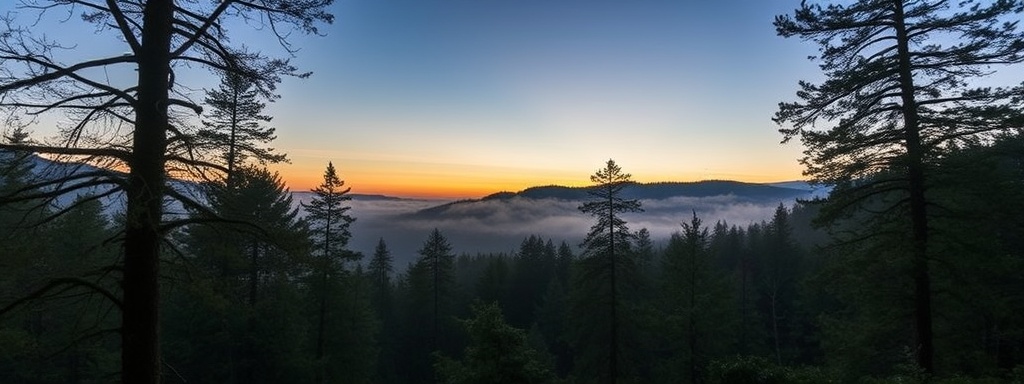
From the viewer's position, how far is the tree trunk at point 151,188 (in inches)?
212

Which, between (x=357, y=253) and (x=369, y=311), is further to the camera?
(x=369, y=311)

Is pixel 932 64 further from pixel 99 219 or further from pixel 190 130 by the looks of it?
pixel 99 219

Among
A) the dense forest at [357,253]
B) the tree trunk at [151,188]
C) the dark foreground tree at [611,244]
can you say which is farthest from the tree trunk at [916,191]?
the tree trunk at [151,188]

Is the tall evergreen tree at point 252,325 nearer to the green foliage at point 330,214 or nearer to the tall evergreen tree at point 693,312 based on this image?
the green foliage at point 330,214

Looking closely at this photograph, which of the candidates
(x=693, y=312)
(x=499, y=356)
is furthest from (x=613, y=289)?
(x=499, y=356)

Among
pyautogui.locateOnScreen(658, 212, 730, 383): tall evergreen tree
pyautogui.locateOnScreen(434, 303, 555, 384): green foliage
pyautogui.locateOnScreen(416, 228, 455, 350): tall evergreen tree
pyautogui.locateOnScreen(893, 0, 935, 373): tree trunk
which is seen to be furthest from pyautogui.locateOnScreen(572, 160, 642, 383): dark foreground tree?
pyautogui.locateOnScreen(416, 228, 455, 350): tall evergreen tree

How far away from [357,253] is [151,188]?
683 inches

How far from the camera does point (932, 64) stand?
10023mm

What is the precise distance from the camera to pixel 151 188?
17.4 feet

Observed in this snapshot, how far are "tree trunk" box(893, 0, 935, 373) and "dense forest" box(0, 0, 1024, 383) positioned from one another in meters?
0.04

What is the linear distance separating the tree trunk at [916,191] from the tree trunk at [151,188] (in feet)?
42.1

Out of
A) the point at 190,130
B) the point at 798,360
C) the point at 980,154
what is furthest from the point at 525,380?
the point at 798,360

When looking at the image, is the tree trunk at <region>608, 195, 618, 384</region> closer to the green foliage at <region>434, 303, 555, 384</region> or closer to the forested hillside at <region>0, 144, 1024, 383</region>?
the forested hillside at <region>0, 144, 1024, 383</region>

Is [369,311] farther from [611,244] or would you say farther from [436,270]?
[611,244]
